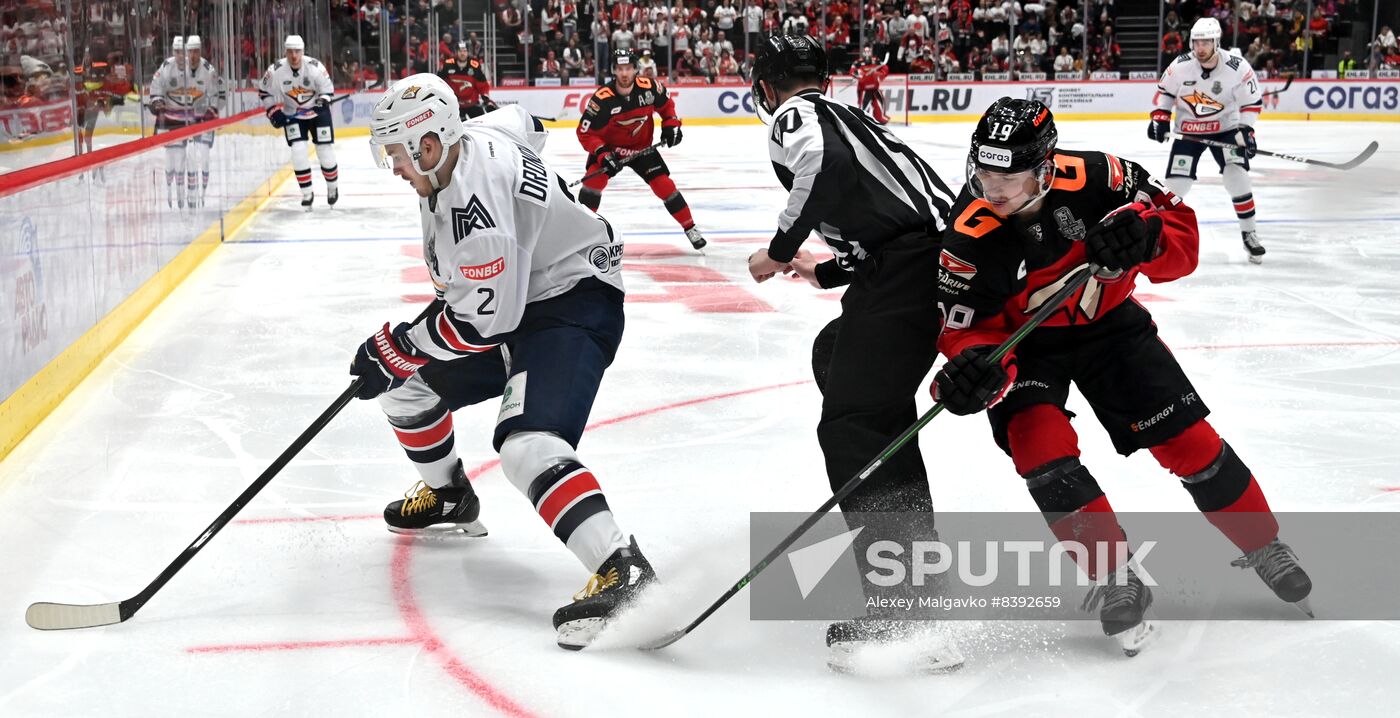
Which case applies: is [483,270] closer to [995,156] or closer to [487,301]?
[487,301]

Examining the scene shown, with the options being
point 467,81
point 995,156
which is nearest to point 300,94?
point 467,81

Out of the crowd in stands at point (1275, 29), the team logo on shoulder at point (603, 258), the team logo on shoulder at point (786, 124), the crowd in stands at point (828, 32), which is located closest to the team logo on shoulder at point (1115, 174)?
the team logo on shoulder at point (786, 124)

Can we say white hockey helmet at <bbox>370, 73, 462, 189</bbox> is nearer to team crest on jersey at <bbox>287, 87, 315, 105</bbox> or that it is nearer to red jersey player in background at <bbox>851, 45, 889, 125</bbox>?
team crest on jersey at <bbox>287, 87, 315, 105</bbox>

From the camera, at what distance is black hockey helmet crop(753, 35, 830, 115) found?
2754mm

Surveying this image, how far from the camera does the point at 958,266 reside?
2.34 metres

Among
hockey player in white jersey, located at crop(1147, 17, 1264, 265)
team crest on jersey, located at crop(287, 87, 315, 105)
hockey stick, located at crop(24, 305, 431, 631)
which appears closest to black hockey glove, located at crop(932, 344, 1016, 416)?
hockey stick, located at crop(24, 305, 431, 631)

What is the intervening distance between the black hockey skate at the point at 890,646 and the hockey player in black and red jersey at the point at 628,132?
5541 millimetres

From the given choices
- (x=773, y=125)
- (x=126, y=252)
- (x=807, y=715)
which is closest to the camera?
(x=807, y=715)

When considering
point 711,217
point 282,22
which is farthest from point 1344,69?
point 282,22

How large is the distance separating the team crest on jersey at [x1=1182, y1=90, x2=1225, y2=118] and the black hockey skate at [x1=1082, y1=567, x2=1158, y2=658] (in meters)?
5.90

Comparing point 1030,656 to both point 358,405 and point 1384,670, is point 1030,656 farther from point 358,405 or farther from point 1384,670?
point 358,405

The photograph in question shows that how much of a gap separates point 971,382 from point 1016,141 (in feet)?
1.43

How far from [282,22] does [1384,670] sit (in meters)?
12.8

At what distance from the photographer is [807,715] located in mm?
2193
